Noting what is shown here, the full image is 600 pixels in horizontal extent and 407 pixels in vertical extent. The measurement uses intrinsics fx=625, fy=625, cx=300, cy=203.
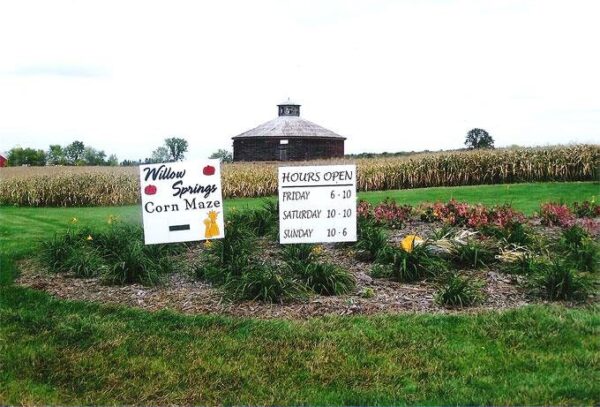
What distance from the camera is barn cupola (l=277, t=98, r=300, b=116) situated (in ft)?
28.8

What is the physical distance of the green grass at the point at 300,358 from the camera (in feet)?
15.2

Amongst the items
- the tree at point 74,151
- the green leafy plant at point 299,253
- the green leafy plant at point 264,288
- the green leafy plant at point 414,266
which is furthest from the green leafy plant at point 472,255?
the tree at point 74,151

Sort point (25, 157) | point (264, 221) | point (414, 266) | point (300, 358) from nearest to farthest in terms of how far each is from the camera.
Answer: point (300, 358)
point (414, 266)
point (264, 221)
point (25, 157)

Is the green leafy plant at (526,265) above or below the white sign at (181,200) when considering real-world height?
below

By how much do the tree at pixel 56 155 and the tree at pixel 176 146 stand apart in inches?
135

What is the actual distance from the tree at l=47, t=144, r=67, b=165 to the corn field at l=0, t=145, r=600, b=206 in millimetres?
639

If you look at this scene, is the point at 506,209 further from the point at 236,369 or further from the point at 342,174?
the point at 236,369

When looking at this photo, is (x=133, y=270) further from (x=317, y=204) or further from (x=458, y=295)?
(x=458, y=295)

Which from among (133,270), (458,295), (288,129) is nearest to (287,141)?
(288,129)

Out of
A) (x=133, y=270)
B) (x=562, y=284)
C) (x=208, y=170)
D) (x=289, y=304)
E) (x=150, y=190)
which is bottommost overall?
(x=289, y=304)

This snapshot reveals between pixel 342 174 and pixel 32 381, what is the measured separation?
3.58 metres

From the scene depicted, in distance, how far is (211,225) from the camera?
21.9 feet

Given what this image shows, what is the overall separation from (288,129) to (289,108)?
1.16 meters

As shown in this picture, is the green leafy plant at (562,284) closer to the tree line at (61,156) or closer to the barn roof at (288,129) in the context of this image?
the barn roof at (288,129)
